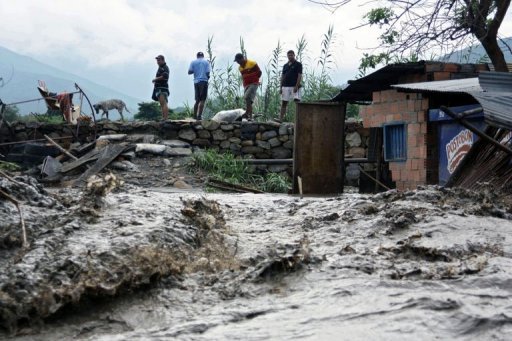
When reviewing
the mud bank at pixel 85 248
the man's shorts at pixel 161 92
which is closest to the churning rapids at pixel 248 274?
the mud bank at pixel 85 248

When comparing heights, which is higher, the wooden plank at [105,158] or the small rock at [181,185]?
the wooden plank at [105,158]

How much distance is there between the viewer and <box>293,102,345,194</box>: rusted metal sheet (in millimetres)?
8922

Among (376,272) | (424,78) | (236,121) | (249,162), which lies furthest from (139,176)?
(376,272)

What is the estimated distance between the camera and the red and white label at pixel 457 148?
739 cm

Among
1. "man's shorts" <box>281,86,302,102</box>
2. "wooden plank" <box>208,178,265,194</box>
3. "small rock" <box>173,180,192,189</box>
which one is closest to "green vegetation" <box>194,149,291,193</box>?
"small rock" <box>173,180,192,189</box>

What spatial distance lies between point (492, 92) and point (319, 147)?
2858 millimetres

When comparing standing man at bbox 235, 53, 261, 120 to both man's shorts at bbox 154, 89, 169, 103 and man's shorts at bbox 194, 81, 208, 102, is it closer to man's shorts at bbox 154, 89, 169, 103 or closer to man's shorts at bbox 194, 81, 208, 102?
man's shorts at bbox 194, 81, 208, 102

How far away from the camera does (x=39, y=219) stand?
343cm

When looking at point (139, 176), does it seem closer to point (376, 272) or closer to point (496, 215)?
point (496, 215)

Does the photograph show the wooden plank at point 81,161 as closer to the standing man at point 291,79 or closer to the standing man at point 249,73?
the standing man at point 249,73

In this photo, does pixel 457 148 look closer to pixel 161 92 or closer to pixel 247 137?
pixel 247 137

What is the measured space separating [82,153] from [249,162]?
12.2ft

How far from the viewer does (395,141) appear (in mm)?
9172

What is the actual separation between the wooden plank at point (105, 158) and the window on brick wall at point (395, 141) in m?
5.54
